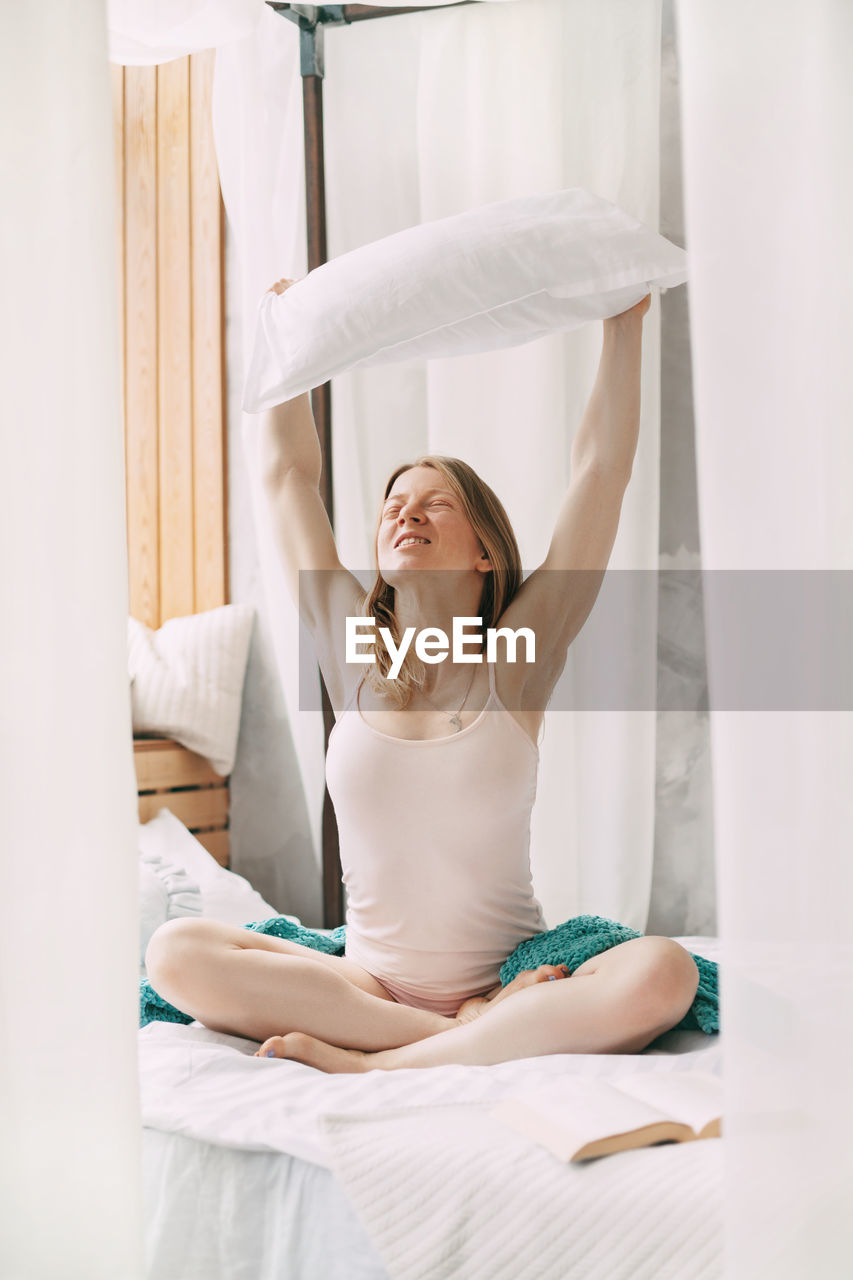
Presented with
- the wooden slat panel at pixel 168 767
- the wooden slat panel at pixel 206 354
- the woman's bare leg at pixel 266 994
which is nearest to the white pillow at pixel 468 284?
the woman's bare leg at pixel 266 994

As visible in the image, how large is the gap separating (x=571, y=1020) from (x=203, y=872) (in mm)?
1035

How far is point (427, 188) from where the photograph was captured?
6.07ft

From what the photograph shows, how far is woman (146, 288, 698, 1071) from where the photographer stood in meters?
1.15

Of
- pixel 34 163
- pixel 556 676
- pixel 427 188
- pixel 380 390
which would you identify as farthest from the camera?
pixel 380 390

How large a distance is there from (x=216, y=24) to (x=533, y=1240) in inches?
59.5

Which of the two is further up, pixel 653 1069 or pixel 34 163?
pixel 34 163

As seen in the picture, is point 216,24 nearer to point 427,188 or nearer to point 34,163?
point 427,188

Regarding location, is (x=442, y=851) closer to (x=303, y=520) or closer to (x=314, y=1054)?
(x=314, y=1054)

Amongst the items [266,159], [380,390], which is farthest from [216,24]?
[380,390]

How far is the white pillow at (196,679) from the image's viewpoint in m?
2.30

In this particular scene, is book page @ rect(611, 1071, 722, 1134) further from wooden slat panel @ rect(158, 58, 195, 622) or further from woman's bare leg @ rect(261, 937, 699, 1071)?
wooden slat panel @ rect(158, 58, 195, 622)

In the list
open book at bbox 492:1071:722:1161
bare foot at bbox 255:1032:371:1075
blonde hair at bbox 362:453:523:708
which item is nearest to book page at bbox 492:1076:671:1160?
open book at bbox 492:1071:722:1161

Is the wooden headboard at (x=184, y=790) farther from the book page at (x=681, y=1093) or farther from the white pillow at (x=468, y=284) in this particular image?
the book page at (x=681, y=1093)

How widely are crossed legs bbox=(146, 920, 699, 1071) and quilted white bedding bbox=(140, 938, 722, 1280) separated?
2.2 inches
